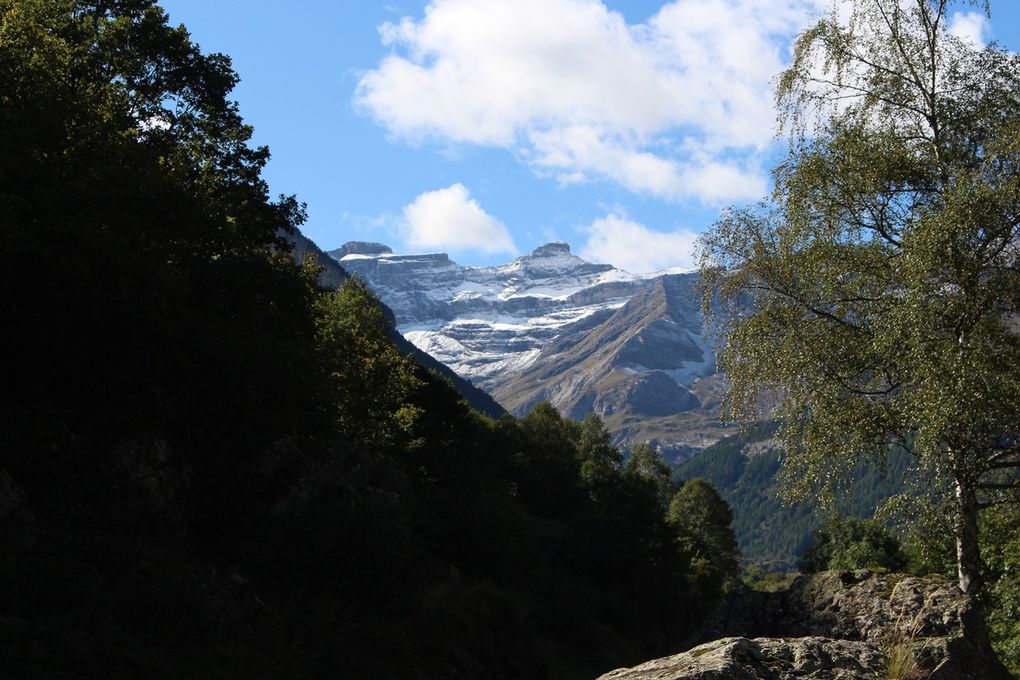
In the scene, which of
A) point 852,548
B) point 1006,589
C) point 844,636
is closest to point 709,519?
point 852,548

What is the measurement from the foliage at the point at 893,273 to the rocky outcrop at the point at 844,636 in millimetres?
2287

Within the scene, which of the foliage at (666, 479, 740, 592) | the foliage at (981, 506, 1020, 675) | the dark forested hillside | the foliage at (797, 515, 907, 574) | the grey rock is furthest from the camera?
the foliage at (666, 479, 740, 592)

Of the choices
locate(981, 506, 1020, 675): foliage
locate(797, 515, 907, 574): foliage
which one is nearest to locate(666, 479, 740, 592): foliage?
locate(797, 515, 907, 574): foliage

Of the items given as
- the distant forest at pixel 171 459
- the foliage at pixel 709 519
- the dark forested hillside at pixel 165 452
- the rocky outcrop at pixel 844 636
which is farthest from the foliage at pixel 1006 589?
the foliage at pixel 709 519

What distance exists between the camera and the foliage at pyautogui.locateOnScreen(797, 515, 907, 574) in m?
80.9

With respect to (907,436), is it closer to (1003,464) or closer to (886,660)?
(1003,464)

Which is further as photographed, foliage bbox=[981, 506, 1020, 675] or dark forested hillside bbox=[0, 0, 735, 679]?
foliage bbox=[981, 506, 1020, 675]

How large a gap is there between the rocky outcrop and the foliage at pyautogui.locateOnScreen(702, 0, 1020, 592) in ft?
7.50

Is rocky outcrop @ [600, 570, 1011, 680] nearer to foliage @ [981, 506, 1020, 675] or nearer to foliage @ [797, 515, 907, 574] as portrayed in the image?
foliage @ [981, 506, 1020, 675]

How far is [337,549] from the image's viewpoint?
20.5 metres

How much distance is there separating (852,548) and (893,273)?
7397cm

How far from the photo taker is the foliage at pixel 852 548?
80.9 m

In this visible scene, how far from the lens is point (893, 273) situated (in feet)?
56.0

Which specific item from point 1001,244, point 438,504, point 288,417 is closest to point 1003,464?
point 1001,244
